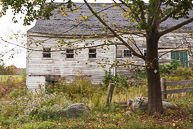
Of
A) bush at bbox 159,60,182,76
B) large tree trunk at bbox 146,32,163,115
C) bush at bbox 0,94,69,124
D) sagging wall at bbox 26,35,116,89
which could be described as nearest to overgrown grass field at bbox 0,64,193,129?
bush at bbox 0,94,69,124

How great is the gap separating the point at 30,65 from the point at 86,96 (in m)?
6.94

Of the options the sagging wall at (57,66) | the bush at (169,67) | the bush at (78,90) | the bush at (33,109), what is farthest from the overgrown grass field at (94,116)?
the sagging wall at (57,66)

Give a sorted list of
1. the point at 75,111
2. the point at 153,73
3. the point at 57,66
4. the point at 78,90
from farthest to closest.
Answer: the point at 57,66, the point at 78,90, the point at 75,111, the point at 153,73

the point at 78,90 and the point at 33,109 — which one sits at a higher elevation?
the point at 78,90

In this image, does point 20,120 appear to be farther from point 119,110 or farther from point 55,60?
point 55,60

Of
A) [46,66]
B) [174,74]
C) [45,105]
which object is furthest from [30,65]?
[174,74]

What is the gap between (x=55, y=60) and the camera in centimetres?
1775

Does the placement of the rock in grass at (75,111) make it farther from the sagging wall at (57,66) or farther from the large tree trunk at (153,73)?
the sagging wall at (57,66)

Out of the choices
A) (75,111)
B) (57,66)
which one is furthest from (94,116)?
(57,66)

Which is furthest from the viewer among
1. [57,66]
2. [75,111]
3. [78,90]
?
[57,66]

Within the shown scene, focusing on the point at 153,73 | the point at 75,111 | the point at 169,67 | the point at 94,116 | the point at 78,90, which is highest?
the point at 169,67

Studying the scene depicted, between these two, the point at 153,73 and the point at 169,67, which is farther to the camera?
the point at 169,67

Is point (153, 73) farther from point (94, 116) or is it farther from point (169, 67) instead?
point (169, 67)

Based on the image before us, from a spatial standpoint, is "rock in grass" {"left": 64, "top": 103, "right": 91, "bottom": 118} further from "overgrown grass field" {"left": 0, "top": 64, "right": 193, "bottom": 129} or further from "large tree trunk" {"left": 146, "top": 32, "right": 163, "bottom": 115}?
"large tree trunk" {"left": 146, "top": 32, "right": 163, "bottom": 115}
